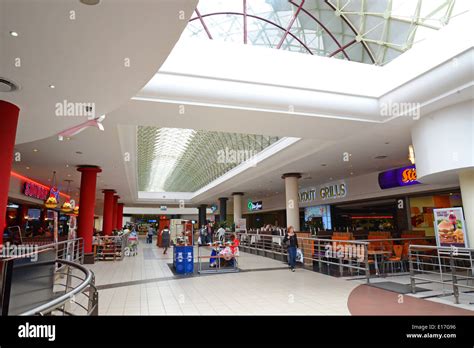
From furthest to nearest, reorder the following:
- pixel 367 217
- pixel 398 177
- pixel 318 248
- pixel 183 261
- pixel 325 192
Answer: pixel 367 217, pixel 325 192, pixel 398 177, pixel 318 248, pixel 183 261

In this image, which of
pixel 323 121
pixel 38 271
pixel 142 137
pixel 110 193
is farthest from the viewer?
pixel 142 137

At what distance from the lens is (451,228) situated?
7492 mm

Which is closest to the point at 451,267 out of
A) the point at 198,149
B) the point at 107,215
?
the point at 107,215

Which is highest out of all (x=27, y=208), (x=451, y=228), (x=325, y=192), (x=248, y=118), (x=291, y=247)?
(x=248, y=118)

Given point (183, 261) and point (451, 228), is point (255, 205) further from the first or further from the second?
point (451, 228)

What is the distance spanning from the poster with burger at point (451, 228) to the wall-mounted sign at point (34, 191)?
62.0 feet

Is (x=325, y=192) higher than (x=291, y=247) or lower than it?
higher

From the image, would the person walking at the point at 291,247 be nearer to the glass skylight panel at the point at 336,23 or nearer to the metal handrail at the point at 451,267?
the metal handrail at the point at 451,267

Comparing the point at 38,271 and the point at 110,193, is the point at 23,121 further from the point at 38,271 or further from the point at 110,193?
the point at 110,193

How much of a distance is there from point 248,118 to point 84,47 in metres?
4.96

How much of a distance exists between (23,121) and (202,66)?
4.06 metres

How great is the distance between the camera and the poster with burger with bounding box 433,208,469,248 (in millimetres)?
7230
